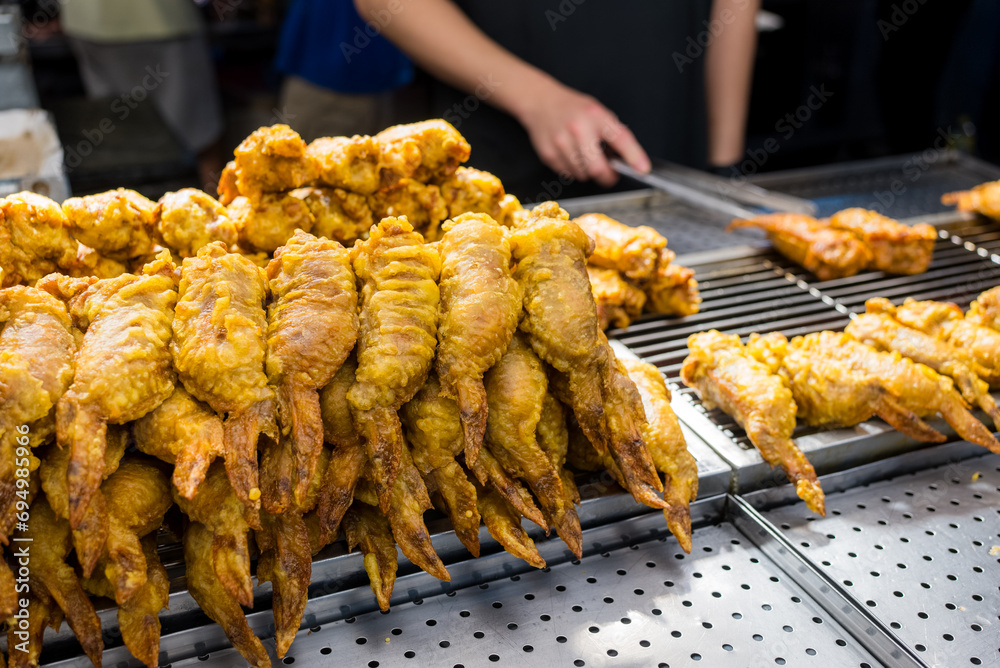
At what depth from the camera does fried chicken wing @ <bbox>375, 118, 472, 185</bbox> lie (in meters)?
2.06

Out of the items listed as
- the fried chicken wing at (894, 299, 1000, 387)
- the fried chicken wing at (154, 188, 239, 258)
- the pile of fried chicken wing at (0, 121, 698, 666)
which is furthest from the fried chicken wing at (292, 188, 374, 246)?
the fried chicken wing at (894, 299, 1000, 387)

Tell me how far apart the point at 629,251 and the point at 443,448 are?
1.37 metres

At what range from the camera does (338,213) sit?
2.10 m

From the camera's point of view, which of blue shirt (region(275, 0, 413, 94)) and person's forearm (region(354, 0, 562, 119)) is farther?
blue shirt (region(275, 0, 413, 94))

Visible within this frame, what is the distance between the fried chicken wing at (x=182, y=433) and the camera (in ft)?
4.55

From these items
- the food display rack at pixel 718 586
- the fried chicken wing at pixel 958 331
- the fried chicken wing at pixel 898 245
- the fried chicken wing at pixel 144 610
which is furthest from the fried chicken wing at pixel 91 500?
the fried chicken wing at pixel 898 245

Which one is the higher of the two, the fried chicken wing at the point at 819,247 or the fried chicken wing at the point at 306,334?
the fried chicken wing at the point at 306,334

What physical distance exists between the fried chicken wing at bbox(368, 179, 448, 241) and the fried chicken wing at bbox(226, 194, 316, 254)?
198 mm

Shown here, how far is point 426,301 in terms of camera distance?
5.20ft

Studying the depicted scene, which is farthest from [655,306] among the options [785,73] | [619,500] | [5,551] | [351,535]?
[785,73]

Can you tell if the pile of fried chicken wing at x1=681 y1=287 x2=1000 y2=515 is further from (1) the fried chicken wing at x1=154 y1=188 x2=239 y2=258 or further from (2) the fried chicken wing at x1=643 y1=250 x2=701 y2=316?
(1) the fried chicken wing at x1=154 y1=188 x2=239 y2=258

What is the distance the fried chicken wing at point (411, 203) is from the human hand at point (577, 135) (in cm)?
163

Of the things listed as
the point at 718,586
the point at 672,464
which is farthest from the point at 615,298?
the point at 718,586

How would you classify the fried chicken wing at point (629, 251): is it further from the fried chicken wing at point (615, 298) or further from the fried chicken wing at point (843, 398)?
the fried chicken wing at point (843, 398)
